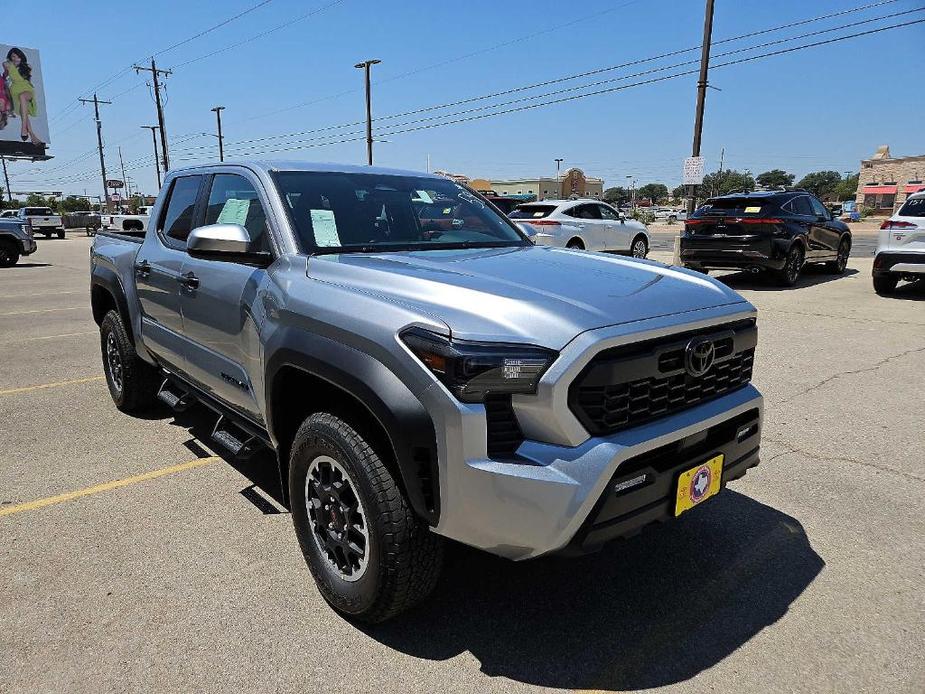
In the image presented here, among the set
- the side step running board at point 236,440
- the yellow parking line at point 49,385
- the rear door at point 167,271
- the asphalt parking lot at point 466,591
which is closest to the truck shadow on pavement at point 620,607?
the asphalt parking lot at point 466,591

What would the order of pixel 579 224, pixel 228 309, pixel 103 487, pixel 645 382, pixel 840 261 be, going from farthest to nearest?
1. pixel 579 224
2. pixel 840 261
3. pixel 103 487
4. pixel 228 309
5. pixel 645 382

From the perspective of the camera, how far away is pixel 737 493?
3816mm

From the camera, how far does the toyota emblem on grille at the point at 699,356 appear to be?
245 centimetres

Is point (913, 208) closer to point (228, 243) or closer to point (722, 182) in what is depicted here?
point (228, 243)

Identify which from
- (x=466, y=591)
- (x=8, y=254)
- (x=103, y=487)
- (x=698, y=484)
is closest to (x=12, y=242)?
(x=8, y=254)

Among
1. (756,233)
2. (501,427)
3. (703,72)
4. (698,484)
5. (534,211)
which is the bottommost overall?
(698,484)

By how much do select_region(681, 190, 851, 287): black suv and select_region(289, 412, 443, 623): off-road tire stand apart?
11078mm

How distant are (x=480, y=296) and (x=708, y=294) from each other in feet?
3.54

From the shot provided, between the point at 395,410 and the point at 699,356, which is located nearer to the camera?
the point at 395,410

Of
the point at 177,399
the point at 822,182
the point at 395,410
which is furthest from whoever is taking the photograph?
the point at 822,182

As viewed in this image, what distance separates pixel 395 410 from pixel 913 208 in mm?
11376

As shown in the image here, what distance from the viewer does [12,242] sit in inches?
746

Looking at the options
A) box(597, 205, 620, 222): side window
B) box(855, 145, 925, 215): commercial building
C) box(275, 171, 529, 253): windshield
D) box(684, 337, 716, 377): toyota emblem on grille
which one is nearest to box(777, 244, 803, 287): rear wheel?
box(597, 205, 620, 222): side window

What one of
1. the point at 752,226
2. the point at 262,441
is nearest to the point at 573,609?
the point at 262,441
